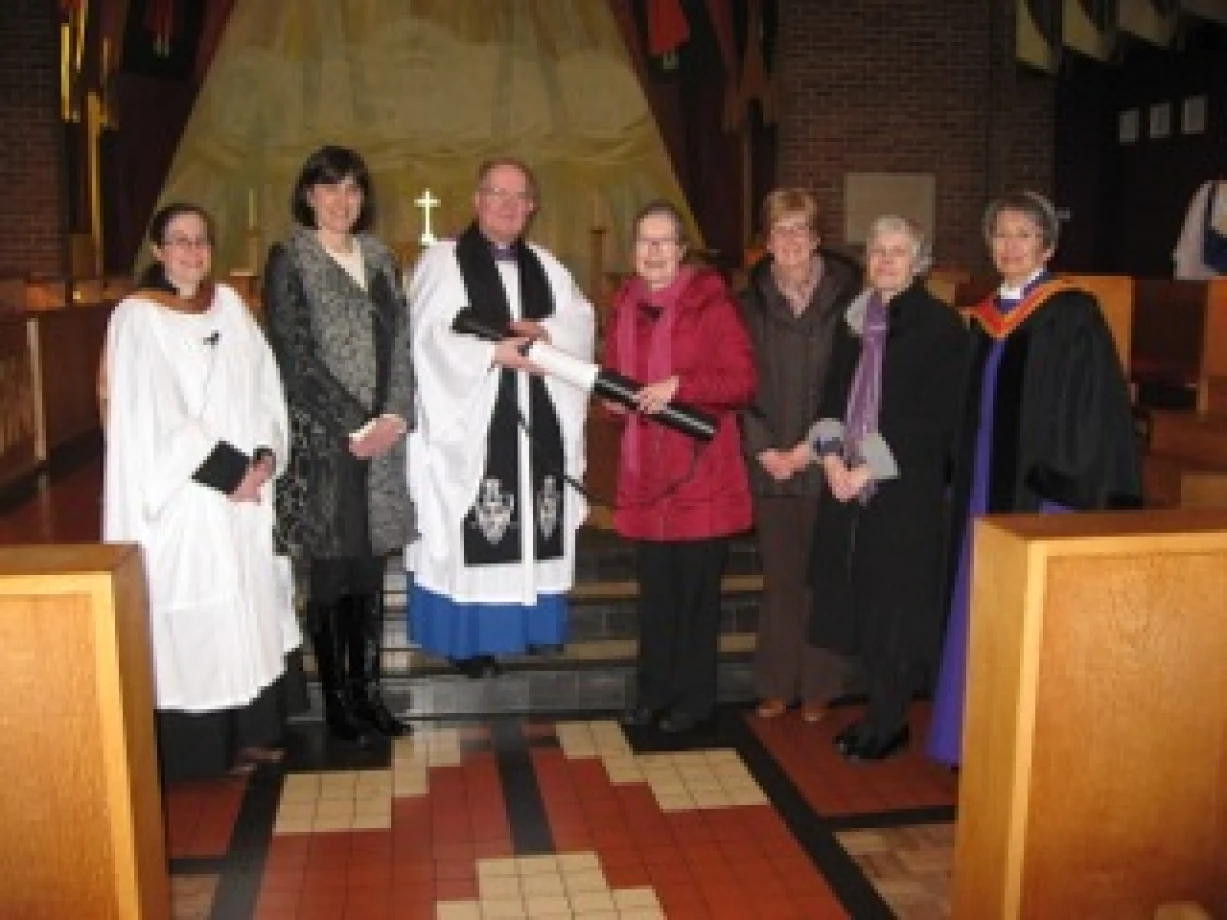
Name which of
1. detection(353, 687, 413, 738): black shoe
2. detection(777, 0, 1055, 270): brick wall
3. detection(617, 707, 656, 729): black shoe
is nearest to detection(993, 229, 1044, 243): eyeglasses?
detection(617, 707, 656, 729): black shoe

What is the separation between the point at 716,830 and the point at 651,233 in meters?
1.52

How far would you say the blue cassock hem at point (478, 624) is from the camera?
3.60 metres

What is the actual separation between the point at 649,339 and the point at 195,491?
1233 mm

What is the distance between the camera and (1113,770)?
6.59 feet

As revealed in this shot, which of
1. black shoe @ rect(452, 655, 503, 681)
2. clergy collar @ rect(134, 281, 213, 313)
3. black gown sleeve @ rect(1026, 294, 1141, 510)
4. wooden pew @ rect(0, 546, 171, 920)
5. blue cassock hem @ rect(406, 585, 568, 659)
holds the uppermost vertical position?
clergy collar @ rect(134, 281, 213, 313)

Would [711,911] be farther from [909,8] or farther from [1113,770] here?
[909,8]

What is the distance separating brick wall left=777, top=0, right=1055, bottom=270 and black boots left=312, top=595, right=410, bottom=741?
7.11 meters

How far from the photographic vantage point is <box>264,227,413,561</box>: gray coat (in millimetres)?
3182

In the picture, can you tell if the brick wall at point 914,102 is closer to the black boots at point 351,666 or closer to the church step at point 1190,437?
the church step at point 1190,437

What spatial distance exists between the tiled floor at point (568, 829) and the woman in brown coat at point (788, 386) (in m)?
0.45

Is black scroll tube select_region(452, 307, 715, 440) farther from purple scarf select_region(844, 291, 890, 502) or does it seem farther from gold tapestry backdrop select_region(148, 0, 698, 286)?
gold tapestry backdrop select_region(148, 0, 698, 286)

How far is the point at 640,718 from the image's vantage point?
3.71m

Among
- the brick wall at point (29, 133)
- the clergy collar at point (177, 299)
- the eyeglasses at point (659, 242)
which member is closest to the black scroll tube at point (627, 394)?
the eyeglasses at point (659, 242)

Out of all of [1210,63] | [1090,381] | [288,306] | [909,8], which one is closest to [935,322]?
[1090,381]
